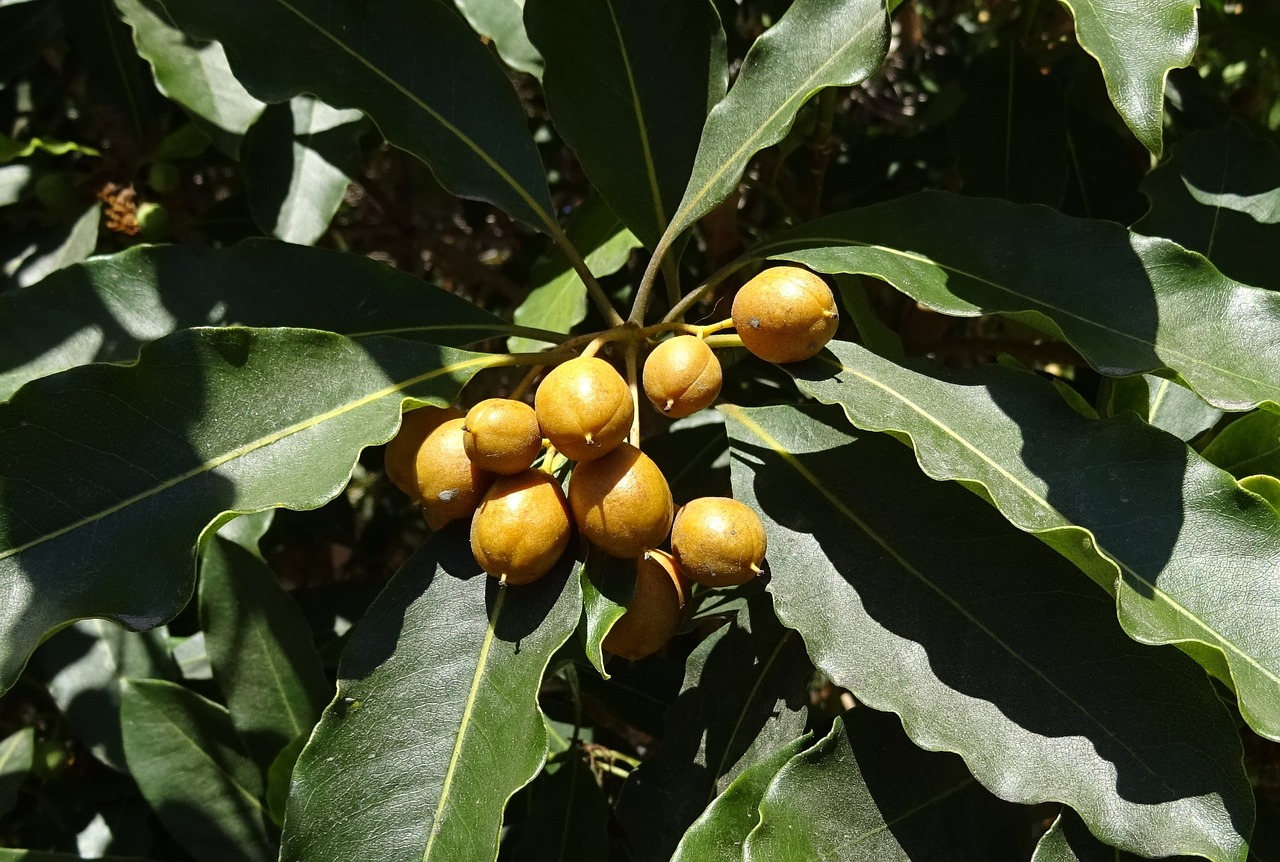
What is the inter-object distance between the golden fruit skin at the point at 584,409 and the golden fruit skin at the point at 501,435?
2cm

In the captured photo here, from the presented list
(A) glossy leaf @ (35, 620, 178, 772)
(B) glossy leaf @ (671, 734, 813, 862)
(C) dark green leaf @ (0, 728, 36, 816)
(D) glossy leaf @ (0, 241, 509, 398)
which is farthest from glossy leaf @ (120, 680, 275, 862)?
(B) glossy leaf @ (671, 734, 813, 862)

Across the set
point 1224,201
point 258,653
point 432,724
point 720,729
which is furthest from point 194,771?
point 1224,201

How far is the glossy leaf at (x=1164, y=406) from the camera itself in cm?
129

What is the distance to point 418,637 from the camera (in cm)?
108

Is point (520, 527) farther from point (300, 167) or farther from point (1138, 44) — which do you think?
point (300, 167)

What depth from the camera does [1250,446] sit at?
47.8 inches

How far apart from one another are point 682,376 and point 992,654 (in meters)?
0.42

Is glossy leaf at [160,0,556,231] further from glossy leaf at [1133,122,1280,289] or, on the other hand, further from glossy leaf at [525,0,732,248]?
glossy leaf at [1133,122,1280,289]

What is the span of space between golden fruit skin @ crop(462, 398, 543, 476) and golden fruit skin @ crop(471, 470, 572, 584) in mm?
26

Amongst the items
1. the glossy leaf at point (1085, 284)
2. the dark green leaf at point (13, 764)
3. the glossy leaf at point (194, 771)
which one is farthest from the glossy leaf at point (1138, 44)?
the dark green leaf at point (13, 764)

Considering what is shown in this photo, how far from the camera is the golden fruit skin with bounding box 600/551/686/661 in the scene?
1025 millimetres

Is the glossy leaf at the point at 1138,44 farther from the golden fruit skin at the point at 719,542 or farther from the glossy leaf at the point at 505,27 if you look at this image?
the glossy leaf at the point at 505,27

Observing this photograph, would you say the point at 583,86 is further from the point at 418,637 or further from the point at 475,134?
the point at 418,637

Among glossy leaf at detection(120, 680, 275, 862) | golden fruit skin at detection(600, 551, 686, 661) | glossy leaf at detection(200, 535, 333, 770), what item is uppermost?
golden fruit skin at detection(600, 551, 686, 661)
